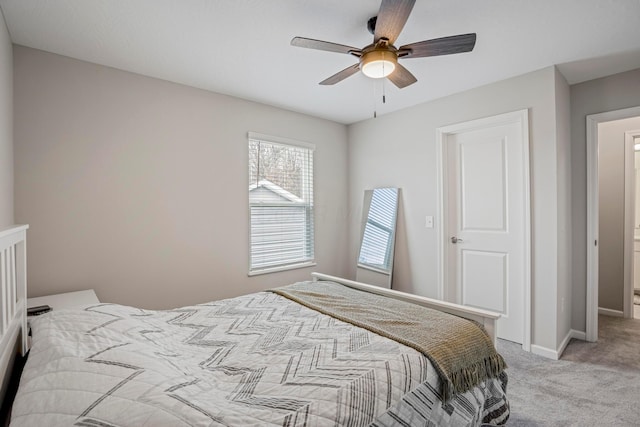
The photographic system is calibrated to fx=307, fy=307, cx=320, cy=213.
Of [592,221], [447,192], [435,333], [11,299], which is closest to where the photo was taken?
[11,299]

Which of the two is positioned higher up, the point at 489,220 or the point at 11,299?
the point at 489,220

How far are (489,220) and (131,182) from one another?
335 cm

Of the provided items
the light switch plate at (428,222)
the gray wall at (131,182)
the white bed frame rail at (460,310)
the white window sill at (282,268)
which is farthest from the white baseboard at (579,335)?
the gray wall at (131,182)

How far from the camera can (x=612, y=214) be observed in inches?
140

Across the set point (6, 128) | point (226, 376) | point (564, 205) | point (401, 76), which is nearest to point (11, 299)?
point (226, 376)

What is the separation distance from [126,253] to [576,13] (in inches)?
143

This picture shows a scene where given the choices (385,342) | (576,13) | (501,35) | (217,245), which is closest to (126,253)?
(217,245)

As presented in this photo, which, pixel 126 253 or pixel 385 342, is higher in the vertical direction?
pixel 126 253

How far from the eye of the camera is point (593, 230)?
2873 mm

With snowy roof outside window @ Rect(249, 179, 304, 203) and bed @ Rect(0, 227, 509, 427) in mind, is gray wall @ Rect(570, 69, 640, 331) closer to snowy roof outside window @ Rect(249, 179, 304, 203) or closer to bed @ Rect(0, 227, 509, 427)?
bed @ Rect(0, 227, 509, 427)

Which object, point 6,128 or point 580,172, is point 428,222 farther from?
point 6,128

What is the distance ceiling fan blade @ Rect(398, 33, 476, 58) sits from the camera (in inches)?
66.1

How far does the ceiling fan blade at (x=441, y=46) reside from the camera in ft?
5.51

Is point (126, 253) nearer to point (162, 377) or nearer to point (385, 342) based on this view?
point (162, 377)
